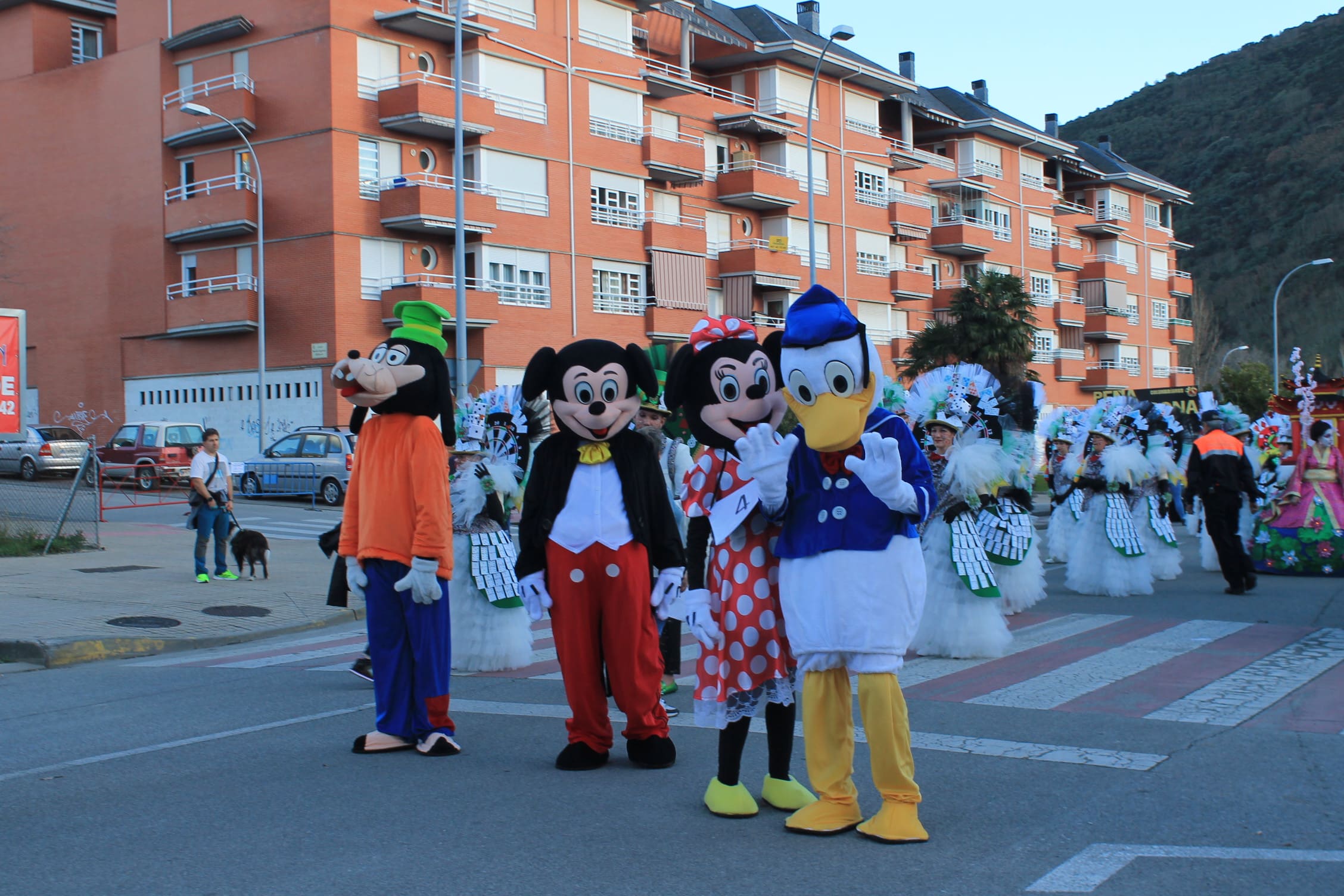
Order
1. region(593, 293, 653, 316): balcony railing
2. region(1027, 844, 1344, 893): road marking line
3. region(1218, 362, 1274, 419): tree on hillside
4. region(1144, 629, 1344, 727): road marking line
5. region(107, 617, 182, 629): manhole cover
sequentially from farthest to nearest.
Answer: region(1218, 362, 1274, 419): tree on hillside, region(593, 293, 653, 316): balcony railing, region(107, 617, 182, 629): manhole cover, region(1144, 629, 1344, 727): road marking line, region(1027, 844, 1344, 893): road marking line

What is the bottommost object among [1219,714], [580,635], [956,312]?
[1219,714]

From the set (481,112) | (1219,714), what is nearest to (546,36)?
(481,112)

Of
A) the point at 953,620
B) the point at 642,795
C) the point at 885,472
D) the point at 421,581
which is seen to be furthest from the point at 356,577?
the point at 953,620

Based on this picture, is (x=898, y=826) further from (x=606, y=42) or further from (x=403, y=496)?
(x=606, y=42)

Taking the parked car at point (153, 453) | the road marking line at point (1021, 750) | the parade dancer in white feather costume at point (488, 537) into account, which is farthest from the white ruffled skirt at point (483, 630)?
the parked car at point (153, 453)

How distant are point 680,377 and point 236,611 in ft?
Result: 27.1

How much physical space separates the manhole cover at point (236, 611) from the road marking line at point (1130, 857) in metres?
9.50

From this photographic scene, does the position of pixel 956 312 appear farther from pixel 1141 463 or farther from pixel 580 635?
pixel 580 635

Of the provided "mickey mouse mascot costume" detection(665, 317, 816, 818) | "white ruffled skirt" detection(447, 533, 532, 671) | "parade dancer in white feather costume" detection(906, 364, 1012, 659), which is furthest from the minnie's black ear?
"parade dancer in white feather costume" detection(906, 364, 1012, 659)

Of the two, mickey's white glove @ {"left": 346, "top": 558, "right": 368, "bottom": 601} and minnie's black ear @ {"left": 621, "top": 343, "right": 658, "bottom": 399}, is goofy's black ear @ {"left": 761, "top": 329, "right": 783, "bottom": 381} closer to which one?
minnie's black ear @ {"left": 621, "top": 343, "right": 658, "bottom": 399}

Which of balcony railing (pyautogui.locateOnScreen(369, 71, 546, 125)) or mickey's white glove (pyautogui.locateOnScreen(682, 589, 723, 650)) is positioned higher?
balcony railing (pyautogui.locateOnScreen(369, 71, 546, 125))

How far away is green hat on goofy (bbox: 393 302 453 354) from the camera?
268 inches

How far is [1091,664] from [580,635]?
14.3ft

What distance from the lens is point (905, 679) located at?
8273 millimetres
